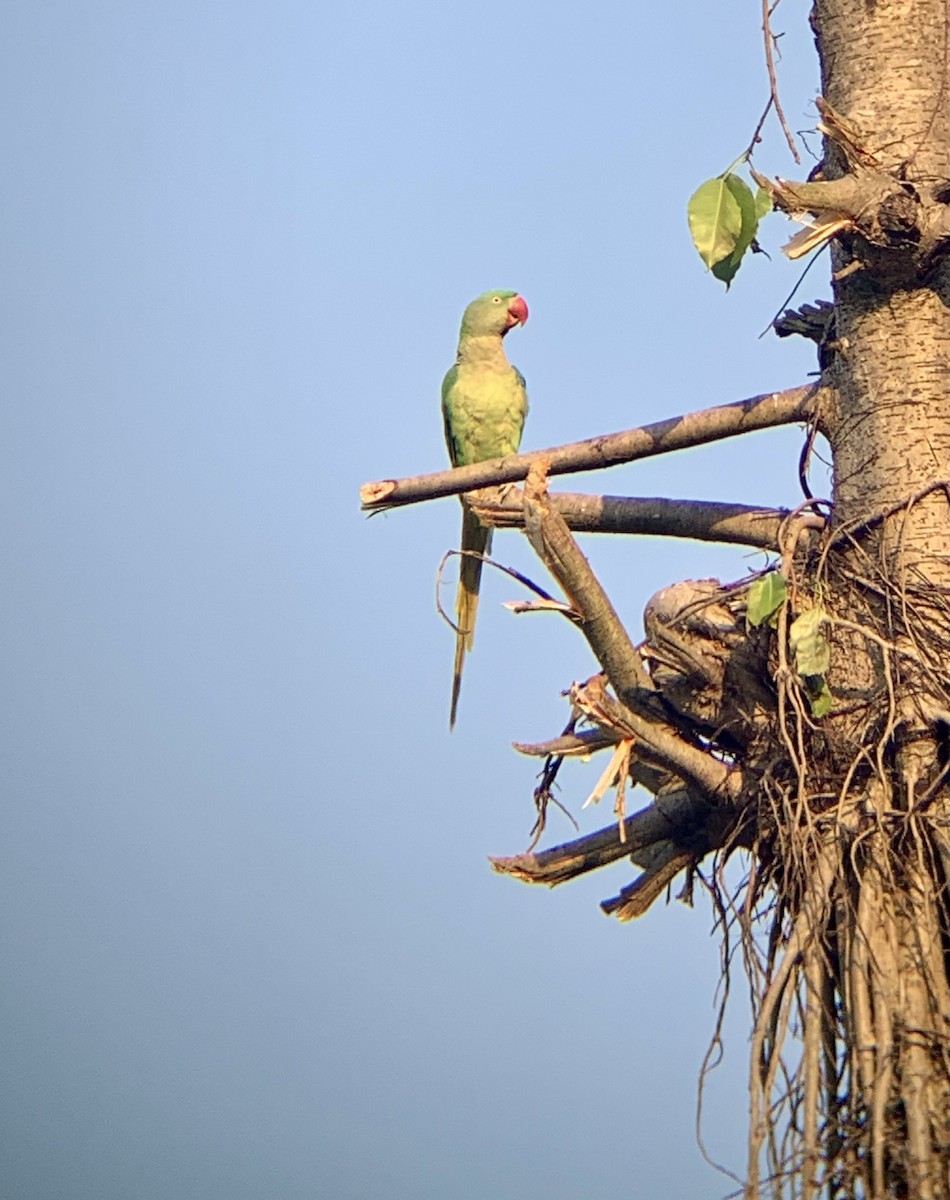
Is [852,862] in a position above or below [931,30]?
below

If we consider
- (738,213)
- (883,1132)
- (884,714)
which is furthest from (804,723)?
(738,213)

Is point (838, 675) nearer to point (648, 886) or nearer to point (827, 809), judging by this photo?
point (827, 809)

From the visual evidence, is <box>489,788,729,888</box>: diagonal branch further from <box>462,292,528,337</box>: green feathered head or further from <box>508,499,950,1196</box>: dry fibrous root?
<box>462,292,528,337</box>: green feathered head

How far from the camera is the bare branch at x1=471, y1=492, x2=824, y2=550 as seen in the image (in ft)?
14.8

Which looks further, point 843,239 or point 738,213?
point 843,239

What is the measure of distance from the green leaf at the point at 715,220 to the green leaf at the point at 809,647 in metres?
0.94

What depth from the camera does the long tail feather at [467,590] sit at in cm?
610

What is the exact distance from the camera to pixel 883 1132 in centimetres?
363

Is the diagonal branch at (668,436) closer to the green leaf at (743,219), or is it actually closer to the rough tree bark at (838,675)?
the rough tree bark at (838,675)

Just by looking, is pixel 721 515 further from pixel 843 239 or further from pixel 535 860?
pixel 535 860

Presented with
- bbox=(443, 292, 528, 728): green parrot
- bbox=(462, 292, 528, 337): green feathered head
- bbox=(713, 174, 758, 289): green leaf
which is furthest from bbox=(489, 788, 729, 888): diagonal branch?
bbox=(462, 292, 528, 337): green feathered head

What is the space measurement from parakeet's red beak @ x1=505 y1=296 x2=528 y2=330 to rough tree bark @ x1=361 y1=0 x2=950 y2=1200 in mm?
3533

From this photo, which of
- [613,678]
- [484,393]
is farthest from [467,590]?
[613,678]

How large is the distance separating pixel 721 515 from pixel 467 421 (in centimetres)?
341
